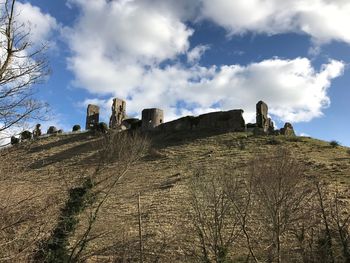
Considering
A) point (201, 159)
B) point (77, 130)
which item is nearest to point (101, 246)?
point (201, 159)

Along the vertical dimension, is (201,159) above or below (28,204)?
above

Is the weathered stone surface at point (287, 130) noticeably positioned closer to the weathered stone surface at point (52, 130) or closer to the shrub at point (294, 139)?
the shrub at point (294, 139)

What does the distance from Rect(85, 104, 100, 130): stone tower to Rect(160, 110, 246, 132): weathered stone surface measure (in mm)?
12788

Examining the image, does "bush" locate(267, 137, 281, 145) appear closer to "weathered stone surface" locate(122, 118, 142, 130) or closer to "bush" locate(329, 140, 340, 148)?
"bush" locate(329, 140, 340, 148)

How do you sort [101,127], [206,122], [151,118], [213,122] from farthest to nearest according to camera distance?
[101,127] < [151,118] < [206,122] < [213,122]

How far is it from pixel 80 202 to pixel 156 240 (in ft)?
15.1

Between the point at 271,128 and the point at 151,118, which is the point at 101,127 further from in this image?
the point at 271,128

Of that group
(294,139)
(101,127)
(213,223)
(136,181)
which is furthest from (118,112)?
(213,223)

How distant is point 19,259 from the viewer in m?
13.2

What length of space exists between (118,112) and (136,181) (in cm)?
3368

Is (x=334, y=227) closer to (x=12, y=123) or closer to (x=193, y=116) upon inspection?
(x=12, y=123)

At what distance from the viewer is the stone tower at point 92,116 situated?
68.0 metres

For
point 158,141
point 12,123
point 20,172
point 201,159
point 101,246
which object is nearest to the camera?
point 12,123

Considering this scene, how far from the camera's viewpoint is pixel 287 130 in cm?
5197
